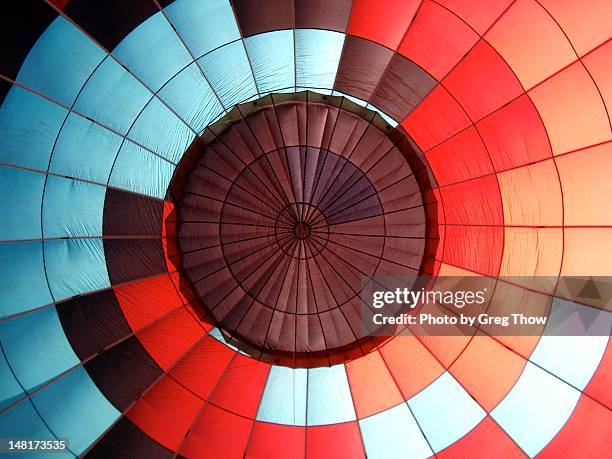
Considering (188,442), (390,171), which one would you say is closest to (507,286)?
(390,171)

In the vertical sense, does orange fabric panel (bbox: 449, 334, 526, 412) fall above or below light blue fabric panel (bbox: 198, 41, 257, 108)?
below

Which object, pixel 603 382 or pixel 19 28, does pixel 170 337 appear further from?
pixel 603 382

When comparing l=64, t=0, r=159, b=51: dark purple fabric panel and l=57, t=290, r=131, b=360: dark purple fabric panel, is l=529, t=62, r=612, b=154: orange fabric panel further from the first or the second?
l=57, t=290, r=131, b=360: dark purple fabric panel

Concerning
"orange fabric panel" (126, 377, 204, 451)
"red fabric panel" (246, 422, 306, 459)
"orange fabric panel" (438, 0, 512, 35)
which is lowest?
"red fabric panel" (246, 422, 306, 459)

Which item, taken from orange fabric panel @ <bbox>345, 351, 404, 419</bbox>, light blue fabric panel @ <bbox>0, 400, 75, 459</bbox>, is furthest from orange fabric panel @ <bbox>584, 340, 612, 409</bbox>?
light blue fabric panel @ <bbox>0, 400, 75, 459</bbox>

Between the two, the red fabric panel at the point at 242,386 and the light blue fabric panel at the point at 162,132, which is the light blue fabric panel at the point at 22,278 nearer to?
the light blue fabric panel at the point at 162,132

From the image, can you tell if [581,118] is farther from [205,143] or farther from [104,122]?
[104,122]
